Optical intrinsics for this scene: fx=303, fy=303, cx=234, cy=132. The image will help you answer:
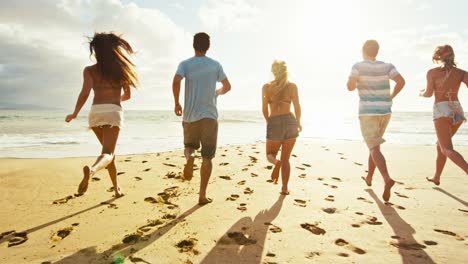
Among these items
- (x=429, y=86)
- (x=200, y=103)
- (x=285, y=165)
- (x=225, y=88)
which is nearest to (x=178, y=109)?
(x=200, y=103)

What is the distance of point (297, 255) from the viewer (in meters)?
2.73

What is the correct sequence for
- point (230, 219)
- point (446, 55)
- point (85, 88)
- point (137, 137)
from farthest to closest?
point (137, 137)
point (446, 55)
point (85, 88)
point (230, 219)

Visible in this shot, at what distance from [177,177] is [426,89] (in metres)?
4.79

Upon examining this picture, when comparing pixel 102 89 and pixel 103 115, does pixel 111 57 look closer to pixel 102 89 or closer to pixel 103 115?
pixel 102 89

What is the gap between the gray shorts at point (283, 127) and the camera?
480cm

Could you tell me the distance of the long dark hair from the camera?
13.6ft

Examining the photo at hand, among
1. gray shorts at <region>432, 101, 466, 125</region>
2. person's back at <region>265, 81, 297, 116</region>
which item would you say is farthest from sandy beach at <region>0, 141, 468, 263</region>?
person's back at <region>265, 81, 297, 116</region>

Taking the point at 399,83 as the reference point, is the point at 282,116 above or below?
below

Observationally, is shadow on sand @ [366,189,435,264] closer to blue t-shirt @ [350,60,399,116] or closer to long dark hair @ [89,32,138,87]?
blue t-shirt @ [350,60,399,116]

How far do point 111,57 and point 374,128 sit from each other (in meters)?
4.08

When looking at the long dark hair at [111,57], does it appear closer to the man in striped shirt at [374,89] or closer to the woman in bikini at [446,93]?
the man in striped shirt at [374,89]

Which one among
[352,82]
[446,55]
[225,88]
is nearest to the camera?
[225,88]

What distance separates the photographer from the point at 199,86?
4.24 metres

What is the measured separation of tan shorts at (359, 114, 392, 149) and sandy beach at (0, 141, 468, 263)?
2.88 ft
